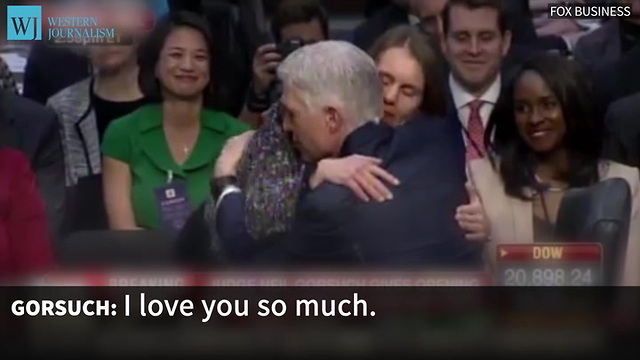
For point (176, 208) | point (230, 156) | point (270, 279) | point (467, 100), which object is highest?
point (467, 100)

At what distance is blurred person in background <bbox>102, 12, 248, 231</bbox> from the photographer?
5297mm

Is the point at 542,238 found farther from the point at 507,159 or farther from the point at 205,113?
the point at 205,113

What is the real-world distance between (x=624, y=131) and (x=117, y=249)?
4.93ft

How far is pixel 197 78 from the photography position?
530cm

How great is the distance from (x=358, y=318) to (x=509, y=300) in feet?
1.46

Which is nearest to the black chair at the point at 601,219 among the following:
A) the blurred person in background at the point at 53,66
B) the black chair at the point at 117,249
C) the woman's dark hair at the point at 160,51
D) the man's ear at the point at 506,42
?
the man's ear at the point at 506,42

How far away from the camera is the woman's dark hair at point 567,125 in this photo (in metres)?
5.31

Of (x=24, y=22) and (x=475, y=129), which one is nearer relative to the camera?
(x=24, y=22)

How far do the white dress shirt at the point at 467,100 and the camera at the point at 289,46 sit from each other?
0.44 m

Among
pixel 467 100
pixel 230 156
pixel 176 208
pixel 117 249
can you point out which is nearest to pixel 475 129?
pixel 467 100

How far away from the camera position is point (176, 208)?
533cm

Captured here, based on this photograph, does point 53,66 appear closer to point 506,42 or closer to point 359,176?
point 359,176

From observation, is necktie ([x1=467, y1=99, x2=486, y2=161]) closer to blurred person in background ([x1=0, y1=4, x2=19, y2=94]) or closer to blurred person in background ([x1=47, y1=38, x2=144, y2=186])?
blurred person in background ([x1=47, y1=38, x2=144, y2=186])

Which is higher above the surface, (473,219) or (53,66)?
(53,66)
